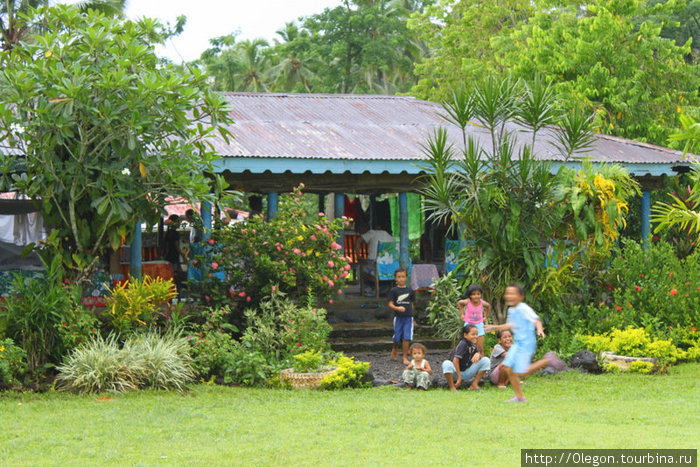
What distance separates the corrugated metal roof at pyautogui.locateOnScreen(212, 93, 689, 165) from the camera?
1293cm

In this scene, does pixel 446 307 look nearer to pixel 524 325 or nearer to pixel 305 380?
pixel 305 380

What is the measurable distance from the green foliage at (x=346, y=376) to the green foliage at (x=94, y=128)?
262cm

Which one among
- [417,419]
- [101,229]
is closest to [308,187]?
[101,229]

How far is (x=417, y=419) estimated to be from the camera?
781 cm

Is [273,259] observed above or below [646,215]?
below

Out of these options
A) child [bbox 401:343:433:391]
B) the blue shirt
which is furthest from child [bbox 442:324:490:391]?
the blue shirt

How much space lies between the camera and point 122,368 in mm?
9477

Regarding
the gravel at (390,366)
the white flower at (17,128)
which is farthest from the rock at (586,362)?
the white flower at (17,128)

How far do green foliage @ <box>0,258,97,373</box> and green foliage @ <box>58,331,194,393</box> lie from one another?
261 mm

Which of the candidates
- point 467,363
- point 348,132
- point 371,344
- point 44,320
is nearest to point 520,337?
point 467,363

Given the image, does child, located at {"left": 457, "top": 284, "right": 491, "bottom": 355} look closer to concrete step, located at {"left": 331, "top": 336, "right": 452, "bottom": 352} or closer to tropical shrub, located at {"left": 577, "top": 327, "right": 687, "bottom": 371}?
tropical shrub, located at {"left": 577, "top": 327, "right": 687, "bottom": 371}

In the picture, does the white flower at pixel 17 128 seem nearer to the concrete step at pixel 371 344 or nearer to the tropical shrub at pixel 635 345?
the concrete step at pixel 371 344

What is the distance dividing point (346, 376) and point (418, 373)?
0.82 metres

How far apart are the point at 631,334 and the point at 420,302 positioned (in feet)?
14.3
